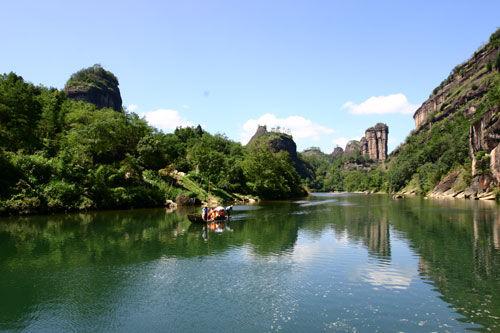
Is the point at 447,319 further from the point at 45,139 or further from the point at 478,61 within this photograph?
the point at 478,61

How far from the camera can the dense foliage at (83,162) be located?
56344 mm

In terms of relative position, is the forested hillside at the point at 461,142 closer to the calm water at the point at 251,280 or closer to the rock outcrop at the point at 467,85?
the rock outcrop at the point at 467,85

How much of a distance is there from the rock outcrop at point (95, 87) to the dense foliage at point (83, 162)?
3596 centimetres

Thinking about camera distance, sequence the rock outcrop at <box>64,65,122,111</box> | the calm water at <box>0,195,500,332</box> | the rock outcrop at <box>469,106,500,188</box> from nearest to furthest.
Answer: the calm water at <box>0,195,500,332</box> < the rock outcrop at <box>469,106,500,188</box> < the rock outcrop at <box>64,65,122,111</box>

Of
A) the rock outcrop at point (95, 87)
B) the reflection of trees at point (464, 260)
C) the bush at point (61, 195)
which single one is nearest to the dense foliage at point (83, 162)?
the bush at point (61, 195)

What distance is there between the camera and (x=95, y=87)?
13988 cm

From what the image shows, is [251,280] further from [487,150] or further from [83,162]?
[487,150]

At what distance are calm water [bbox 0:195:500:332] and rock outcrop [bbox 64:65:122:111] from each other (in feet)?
347

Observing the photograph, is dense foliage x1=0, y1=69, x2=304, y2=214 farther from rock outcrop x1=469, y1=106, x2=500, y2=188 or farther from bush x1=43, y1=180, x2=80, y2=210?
rock outcrop x1=469, y1=106, x2=500, y2=188

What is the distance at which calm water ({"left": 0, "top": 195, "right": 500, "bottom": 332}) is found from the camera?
15562mm

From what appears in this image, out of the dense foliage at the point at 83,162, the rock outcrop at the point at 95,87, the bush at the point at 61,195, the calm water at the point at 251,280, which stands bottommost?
the calm water at the point at 251,280

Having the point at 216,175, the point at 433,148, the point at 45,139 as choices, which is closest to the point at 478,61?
the point at 433,148

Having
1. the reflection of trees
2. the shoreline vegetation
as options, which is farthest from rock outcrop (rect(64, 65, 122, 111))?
the reflection of trees

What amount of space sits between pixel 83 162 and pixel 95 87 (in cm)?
8202
